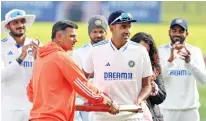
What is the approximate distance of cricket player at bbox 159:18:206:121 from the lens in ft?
33.3

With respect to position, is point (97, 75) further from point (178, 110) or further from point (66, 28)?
point (178, 110)

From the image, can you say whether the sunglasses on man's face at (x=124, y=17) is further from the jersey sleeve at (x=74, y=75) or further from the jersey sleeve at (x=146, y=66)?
the jersey sleeve at (x=74, y=75)

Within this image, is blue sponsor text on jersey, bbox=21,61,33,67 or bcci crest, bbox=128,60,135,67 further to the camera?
blue sponsor text on jersey, bbox=21,61,33,67

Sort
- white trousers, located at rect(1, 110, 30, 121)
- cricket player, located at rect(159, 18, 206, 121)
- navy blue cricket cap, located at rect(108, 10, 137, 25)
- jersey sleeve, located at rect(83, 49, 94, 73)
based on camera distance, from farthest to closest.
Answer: cricket player, located at rect(159, 18, 206, 121) < white trousers, located at rect(1, 110, 30, 121) < jersey sleeve, located at rect(83, 49, 94, 73) < navy blue cricket cap, located at rect(108, 10, 137, 25)

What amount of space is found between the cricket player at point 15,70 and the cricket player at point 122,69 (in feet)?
6.10

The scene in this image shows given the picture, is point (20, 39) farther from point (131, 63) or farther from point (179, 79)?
point (131, 63)

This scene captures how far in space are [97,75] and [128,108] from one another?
0.60 meters

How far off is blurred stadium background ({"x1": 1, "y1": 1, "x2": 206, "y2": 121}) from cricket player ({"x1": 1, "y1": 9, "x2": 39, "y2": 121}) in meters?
12.8

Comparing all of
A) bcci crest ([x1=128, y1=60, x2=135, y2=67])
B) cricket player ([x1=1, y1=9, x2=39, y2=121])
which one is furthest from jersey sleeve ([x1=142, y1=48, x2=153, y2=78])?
cricket player ([x1=1, y1=9, x2=39, y2=121])

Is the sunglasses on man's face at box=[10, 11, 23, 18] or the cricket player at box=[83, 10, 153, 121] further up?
the sunglasses on man's face at box=[10, 11, 23, 18]

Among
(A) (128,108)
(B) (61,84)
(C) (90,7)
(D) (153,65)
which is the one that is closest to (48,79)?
(B) (61,84)

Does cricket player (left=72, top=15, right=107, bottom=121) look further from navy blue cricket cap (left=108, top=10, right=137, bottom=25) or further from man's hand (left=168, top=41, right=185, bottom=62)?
navy blue cricket cap (left=108, top=10, right=137, bottom=25)

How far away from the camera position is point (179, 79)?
10.3 metres

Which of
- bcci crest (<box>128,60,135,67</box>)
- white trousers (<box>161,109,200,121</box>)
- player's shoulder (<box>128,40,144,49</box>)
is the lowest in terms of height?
white trousers (<box>161,109,200,121</box>)
